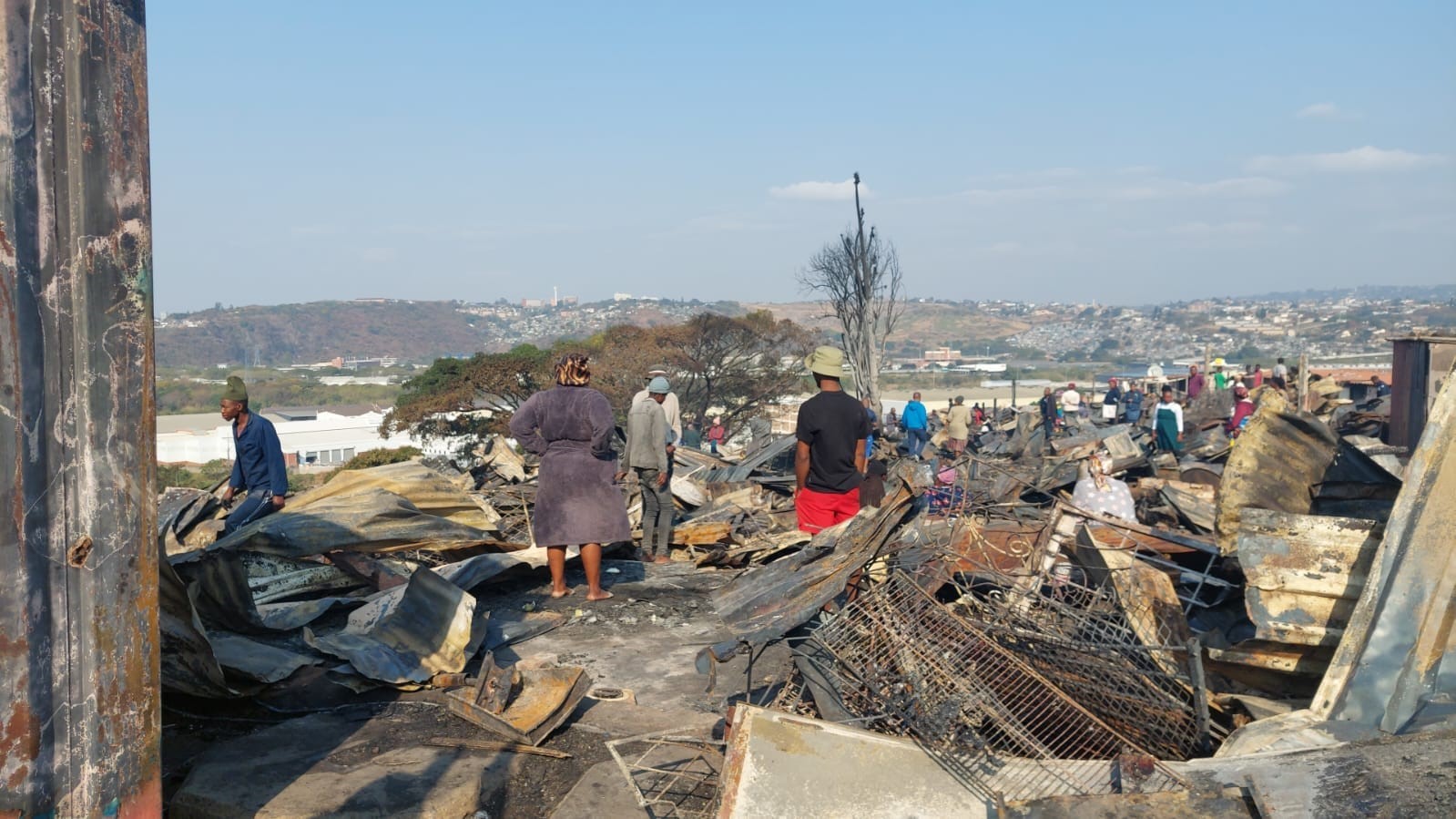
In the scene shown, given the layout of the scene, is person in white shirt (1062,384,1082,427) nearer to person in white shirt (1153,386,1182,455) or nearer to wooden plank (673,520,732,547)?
person in white shirt (1153,386,1182,455)

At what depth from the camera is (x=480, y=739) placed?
438 cm

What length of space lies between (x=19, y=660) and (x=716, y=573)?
557 cm

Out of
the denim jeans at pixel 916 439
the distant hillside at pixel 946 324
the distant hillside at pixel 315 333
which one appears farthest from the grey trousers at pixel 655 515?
the distant hillside at pixel 946 324

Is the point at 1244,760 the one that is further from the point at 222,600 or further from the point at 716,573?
the point at 716,573

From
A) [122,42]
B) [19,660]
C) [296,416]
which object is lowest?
[296,416]

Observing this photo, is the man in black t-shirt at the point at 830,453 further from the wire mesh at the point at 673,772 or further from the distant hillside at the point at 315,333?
the distant hillside at the point at 315,333

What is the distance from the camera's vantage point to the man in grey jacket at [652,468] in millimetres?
8469

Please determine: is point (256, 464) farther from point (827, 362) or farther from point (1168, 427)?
point (1168, 427)

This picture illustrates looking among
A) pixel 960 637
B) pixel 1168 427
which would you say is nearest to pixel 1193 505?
pixel 1168 427

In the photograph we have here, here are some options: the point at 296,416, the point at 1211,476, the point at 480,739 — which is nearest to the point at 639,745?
the point at 480,739

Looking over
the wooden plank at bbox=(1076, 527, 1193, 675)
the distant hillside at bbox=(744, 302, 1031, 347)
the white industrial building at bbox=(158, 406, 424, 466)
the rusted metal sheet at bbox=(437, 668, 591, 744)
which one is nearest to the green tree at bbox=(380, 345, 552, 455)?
the white industrial building at bbox=(158, 406, 424, 466)

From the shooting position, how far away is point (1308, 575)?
176 inches

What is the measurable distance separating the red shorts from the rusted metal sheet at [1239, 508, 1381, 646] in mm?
2332

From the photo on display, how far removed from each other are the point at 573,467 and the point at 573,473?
3cm
